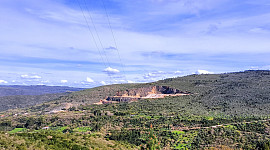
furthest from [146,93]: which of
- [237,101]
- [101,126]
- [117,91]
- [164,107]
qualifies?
[101,126]

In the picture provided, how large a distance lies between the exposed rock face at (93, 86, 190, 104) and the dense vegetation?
1798 cm

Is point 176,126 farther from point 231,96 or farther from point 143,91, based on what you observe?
point 143,91

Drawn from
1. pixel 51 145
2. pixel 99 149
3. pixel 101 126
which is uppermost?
pixel 51 145

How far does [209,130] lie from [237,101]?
41.6m

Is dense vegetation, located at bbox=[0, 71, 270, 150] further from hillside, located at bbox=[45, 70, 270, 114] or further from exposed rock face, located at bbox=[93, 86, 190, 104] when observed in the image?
exposed rock face, located at bbox=[93, 86, 190, 104]

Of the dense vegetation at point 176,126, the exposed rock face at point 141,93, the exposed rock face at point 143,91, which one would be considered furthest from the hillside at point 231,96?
the exposed rock face at point 143,91

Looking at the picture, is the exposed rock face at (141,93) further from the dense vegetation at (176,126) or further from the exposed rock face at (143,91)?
the dense vegetation at (176,126)

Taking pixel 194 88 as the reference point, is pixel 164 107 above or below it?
below

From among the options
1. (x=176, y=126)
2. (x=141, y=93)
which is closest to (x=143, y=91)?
(x=141, y=93)

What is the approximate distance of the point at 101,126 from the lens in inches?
2309

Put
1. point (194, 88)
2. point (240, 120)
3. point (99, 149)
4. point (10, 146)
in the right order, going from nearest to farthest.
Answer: point (10, 146)
point (99, 149)
point (240, 120)
point (194, 88)

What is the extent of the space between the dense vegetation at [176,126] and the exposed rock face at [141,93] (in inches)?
708

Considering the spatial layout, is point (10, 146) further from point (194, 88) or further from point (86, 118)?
point (194, 88)

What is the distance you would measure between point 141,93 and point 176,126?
72.6 m
